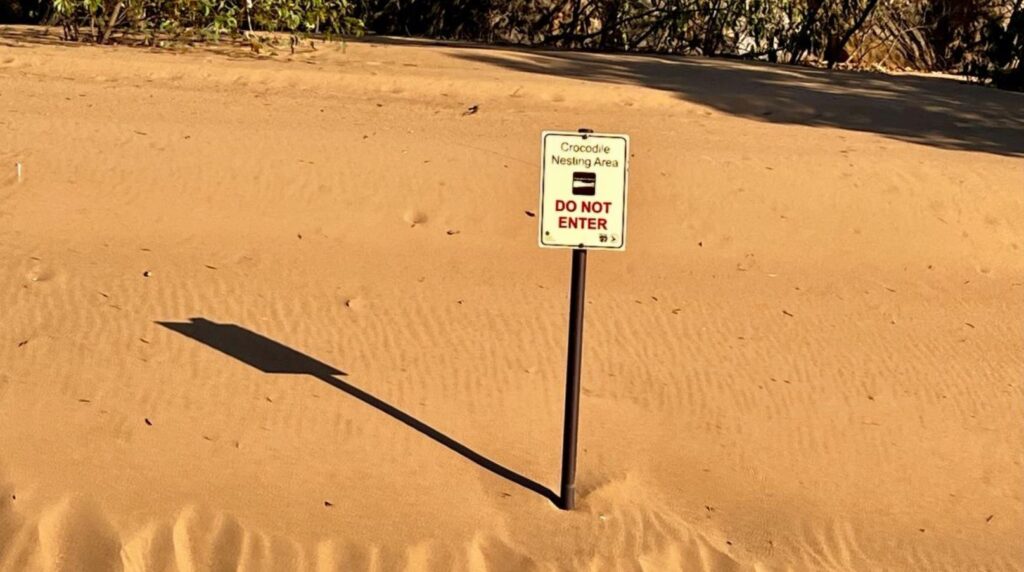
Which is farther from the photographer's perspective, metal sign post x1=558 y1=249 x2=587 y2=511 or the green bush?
the green bush

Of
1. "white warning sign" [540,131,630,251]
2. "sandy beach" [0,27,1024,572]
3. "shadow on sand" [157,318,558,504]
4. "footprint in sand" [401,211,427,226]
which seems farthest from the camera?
"footprint in sand" [401,211,427,226]

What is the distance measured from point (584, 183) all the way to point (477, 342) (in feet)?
8.17

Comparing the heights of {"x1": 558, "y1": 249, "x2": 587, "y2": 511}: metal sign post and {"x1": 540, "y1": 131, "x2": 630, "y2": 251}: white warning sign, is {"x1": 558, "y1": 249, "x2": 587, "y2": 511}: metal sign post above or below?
below

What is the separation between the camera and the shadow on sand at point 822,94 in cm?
1253

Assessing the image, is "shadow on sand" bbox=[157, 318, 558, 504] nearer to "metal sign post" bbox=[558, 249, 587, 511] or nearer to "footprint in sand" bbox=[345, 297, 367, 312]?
"metal sign post" bbox=[558, 249, 587, 511]

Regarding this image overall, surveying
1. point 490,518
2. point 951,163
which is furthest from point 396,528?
point 951,163

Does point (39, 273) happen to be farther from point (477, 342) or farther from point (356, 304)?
point (477, 342)

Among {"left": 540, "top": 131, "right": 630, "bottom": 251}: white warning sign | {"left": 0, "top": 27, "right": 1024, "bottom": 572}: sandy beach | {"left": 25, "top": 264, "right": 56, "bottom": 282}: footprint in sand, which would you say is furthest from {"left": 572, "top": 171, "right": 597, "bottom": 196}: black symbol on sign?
{"left": 25, "top": 264, "right": 56, "bottom": 282}: footprint in sand

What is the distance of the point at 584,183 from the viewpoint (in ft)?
17.2

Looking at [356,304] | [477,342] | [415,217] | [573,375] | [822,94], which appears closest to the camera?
[573,375]

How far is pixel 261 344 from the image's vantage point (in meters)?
7.33

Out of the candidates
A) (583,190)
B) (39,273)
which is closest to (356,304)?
(39,273)

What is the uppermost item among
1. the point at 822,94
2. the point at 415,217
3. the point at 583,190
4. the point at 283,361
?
the point at 583,190

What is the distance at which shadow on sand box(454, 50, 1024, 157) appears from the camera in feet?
41.1
